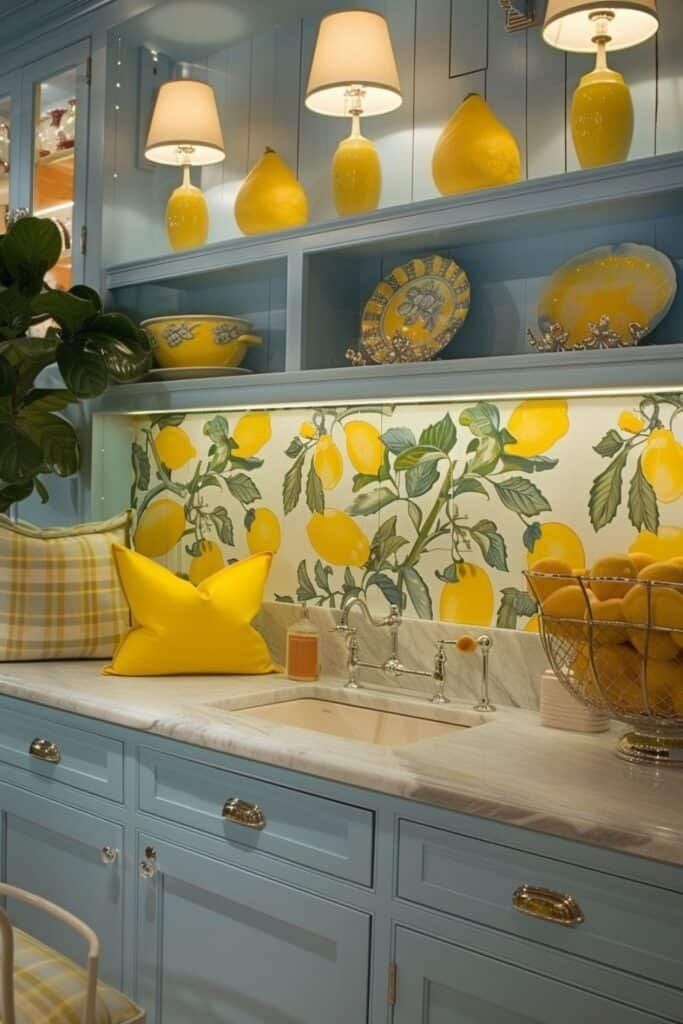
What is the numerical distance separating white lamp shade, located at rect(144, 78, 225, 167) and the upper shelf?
0.32m

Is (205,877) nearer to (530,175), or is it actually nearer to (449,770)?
(449,770)

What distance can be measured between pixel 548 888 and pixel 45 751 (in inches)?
50.3

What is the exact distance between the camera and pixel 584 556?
232 centimetres

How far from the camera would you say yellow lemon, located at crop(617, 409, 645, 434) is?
88.0 inches

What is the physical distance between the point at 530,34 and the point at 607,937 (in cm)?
189

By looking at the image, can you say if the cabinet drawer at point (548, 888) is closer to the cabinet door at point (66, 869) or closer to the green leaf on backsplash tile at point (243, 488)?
the cabinet door at point (66, 869)

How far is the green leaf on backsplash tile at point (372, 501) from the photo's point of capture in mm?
2668

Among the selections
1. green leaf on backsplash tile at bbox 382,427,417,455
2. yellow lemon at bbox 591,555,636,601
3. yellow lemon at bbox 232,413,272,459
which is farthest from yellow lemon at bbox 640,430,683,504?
yellow lemon at bbox 232,413,272,459

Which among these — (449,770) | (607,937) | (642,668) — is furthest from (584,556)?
(607,937)

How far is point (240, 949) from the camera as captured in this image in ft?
6.52

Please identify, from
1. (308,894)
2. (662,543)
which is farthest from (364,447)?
(308,894)

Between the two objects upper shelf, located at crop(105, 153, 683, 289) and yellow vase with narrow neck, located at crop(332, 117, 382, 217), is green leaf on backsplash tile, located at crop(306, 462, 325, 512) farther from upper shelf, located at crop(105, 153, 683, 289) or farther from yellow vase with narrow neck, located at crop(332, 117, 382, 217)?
yellow vase with narrow neck, located at crop(332, 117, 382, 217)

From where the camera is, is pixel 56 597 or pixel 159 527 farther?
pixel 159 527

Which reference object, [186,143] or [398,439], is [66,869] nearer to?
[398,439]
